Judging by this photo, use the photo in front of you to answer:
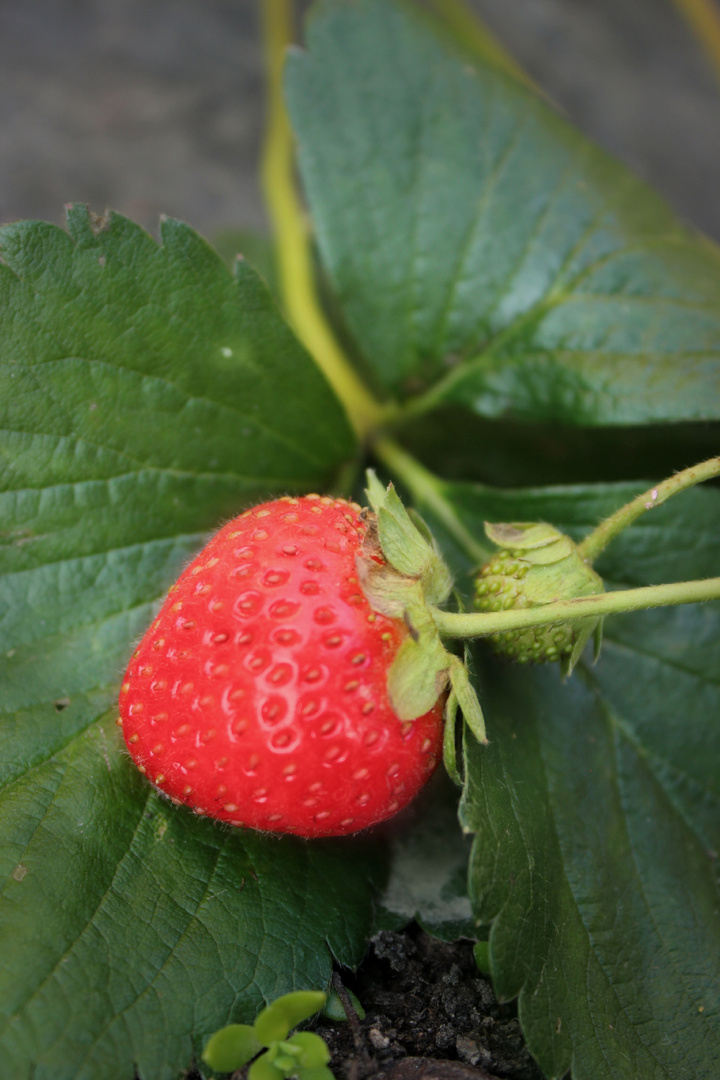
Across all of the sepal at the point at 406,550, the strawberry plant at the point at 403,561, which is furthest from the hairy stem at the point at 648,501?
the sepal at the point at 406,550

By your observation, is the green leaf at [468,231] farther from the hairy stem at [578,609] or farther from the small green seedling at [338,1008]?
the small green seedling at [338,1008]

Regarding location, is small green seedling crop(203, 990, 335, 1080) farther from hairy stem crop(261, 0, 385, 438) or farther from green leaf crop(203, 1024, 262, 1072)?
hairy stem crop(261, 0, 385, 438)

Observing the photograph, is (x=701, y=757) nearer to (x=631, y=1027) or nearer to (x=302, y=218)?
(x=631, y=1027)

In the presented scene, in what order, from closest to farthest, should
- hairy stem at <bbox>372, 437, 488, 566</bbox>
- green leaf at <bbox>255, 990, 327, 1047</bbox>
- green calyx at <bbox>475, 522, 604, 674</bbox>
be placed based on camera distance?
green leaf at <bbox>255, 990, 327, 1047</bbox> → green calyx at <bbox>475, 522, 604, 674</bbox> → hairy stem at <bbox>372, 437, 488, 566</bbox>

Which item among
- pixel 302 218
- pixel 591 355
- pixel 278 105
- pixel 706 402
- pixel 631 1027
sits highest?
pixel 278 105

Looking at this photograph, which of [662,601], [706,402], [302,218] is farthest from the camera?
[302,218]

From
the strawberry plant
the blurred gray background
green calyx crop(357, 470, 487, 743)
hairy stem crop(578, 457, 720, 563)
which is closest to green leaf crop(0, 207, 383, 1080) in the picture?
the strawberry plant

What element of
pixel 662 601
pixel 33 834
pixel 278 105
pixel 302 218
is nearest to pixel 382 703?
pixel 662 601
